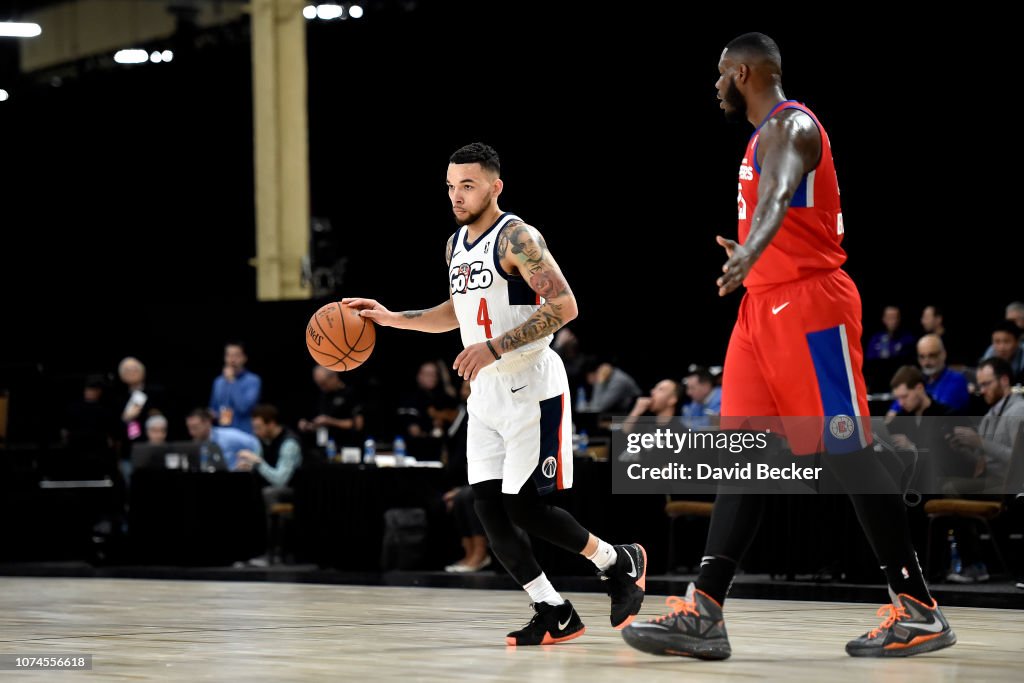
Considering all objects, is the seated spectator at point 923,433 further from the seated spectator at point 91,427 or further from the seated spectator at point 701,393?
the seated spectator at point 91,427

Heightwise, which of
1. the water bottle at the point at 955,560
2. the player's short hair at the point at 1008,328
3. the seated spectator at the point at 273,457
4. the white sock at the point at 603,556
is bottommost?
the water bottle at the point at 955,560

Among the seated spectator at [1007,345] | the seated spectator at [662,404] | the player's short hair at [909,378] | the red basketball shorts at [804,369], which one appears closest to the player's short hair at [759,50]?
the red basketball shorts at [804,369]

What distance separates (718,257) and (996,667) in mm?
12703

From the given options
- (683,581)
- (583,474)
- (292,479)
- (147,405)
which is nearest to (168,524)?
(292,479)

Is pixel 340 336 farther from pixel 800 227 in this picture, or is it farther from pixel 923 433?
pixel 923 433

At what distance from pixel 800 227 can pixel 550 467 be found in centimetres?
133

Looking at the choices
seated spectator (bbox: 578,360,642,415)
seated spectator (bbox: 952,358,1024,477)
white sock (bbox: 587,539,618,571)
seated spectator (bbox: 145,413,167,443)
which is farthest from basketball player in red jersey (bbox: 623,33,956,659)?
seated spectator (bbox: 145,413,167,443)

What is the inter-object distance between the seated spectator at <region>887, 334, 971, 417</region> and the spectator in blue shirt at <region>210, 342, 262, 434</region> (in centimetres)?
652

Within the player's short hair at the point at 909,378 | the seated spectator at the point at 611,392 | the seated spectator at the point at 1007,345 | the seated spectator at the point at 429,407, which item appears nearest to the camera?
the player's short hair at the point at 909,378

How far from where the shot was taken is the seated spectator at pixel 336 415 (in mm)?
13789

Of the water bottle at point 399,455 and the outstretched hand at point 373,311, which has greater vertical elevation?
the outstretched hand at point 373,311

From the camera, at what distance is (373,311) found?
Result: 19.2 feet

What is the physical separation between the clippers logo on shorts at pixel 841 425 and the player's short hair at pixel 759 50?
1183mm

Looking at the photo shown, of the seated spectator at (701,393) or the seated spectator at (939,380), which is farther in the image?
the seated spectator at (701,393)
